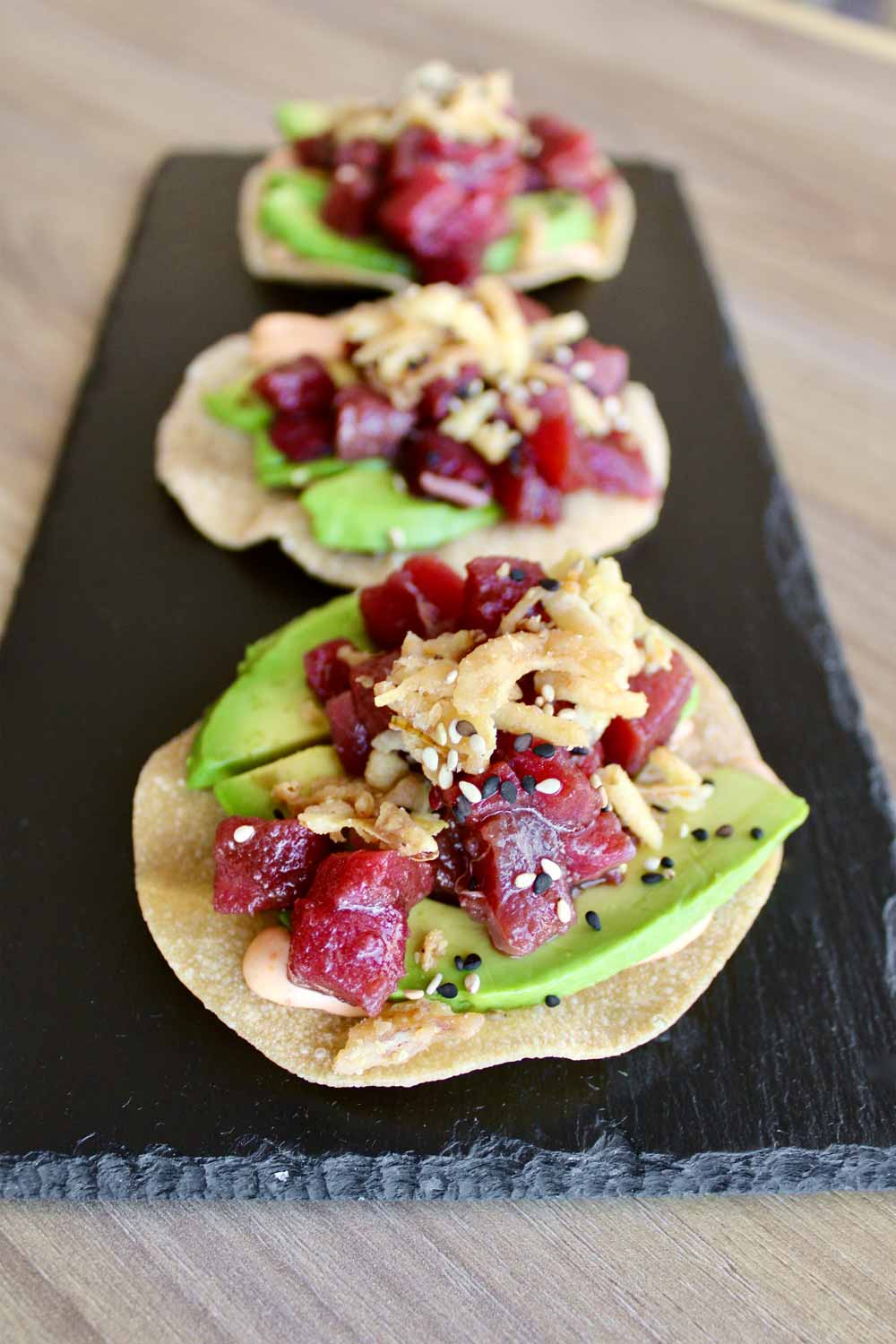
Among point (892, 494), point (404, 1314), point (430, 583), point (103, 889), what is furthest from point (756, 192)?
point (404, 1314)

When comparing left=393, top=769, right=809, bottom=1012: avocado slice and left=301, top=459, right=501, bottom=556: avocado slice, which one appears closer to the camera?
left=393, top=769, right=809, bottom=1012: avocado slice

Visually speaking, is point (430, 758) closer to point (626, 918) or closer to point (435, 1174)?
point (626, 918)

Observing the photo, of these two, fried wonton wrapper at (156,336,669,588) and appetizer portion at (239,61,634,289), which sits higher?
appetizer portion at (239,61,634,289)

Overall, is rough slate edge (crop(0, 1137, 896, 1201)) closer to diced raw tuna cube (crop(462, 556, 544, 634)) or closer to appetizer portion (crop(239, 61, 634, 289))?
diced raw tuna cube (crop(462, 556, 544, 634))

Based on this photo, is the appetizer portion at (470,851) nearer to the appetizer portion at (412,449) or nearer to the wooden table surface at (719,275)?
the wooden table surface at (719,275)

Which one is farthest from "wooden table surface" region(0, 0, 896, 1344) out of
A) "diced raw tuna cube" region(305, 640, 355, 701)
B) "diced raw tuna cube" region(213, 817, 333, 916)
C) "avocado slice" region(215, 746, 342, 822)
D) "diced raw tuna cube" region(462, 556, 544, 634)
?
"diced raw tuna cube" region(462, 556, 544, 634)
